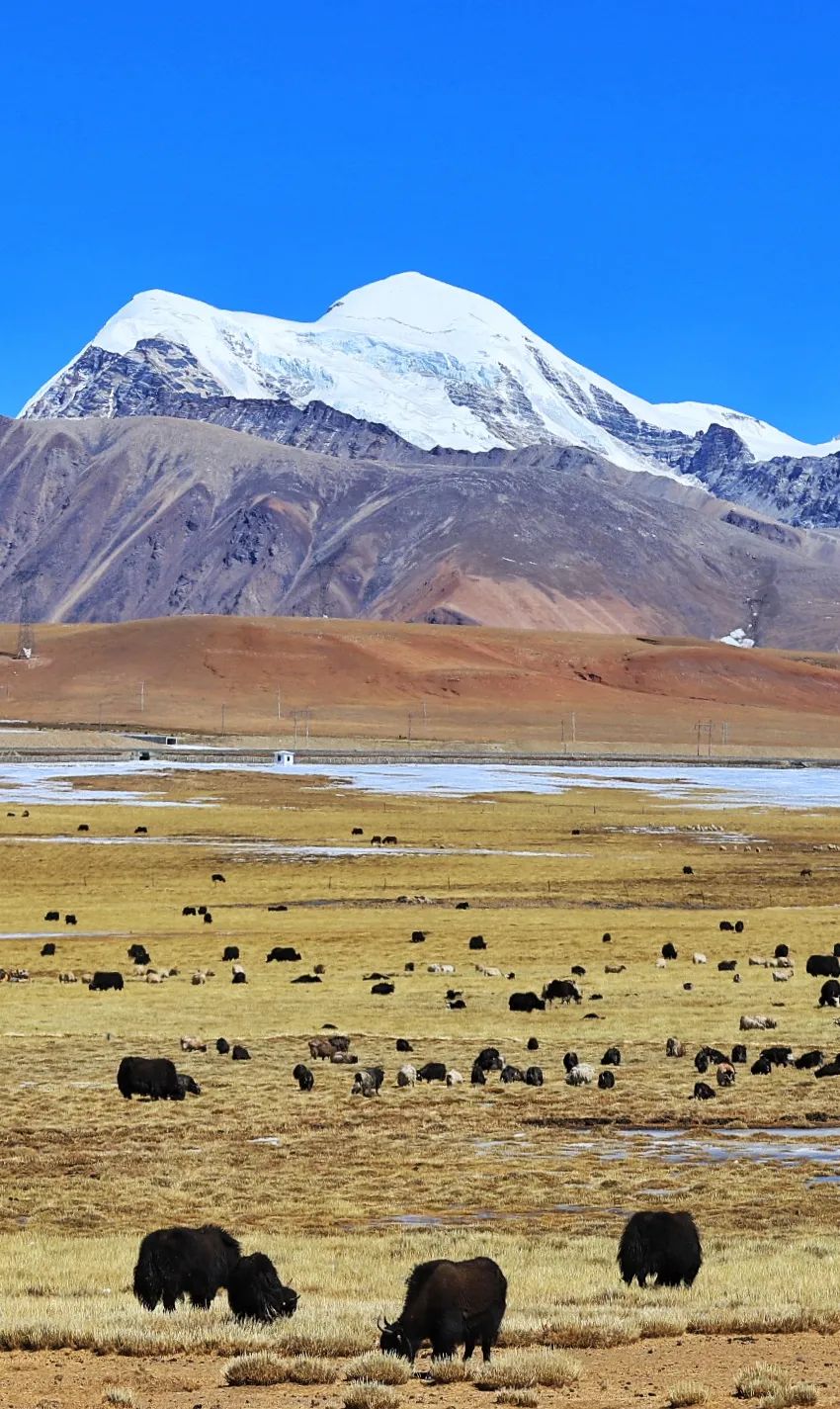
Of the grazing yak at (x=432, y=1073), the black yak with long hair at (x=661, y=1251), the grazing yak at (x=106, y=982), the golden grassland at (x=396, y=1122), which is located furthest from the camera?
the grazing yak at (x=106, y=982)

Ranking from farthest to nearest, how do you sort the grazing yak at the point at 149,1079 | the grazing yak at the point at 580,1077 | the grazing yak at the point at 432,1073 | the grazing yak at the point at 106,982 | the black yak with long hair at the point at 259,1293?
the grazing yak at the point at 106,982
the grazing yak at the point at 432,1073
the grazing yak at the point at 580,1077
the grazing yak at the point at 149,1079
the black yak with long hair at the point at 259,1293

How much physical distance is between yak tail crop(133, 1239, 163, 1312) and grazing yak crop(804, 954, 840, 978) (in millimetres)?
26608

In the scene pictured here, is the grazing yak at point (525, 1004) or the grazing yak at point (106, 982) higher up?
the grazing yak at point (106, 982)

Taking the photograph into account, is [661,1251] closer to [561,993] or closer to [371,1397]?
[371,1397]

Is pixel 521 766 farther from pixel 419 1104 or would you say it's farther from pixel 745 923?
pixel 419 1104

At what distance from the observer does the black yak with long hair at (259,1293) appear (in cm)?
1332

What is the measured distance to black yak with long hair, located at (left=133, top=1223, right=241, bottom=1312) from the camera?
1395 cm

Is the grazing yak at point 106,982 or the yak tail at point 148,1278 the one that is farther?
the grazing yak at point 106,982

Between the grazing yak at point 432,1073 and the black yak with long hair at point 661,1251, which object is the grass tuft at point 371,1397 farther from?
the grazing yak at point 432,1073

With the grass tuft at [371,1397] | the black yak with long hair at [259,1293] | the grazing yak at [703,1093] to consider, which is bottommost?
the grass tuft at [371,1397]

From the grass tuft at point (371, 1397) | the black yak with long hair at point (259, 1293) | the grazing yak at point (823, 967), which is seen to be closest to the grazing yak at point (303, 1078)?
the black yak with long hair at point (259, 1293)

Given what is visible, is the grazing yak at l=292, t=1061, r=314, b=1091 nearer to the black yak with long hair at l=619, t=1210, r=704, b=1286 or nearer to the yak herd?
the yak herd

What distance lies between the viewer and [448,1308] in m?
12.1

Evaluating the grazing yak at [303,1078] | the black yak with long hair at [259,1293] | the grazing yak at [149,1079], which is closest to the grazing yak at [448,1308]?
the black yak with long hair at [259,1293]
